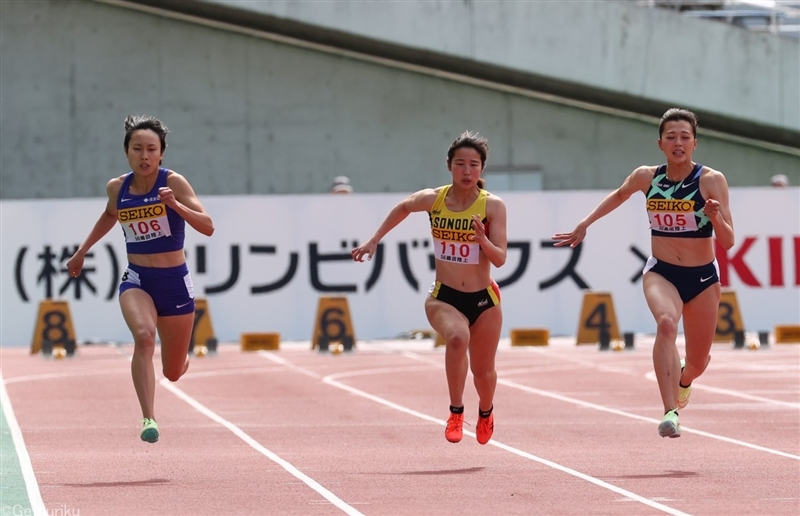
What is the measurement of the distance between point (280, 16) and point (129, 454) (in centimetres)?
1932

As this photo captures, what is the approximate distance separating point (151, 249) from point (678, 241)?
3879mm

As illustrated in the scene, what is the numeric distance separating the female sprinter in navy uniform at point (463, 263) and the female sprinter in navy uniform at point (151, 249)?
130cm

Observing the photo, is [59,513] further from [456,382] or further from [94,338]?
[94,338]

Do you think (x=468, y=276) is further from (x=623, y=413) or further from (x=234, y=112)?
(x=234, y=112)

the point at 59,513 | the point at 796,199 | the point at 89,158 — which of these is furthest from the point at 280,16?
the point at 59,513

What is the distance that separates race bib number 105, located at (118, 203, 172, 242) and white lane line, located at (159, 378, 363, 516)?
1926 mm

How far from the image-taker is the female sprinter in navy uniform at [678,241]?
35.9 feet

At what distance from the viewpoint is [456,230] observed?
428 inches

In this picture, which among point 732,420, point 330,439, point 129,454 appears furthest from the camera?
point 732,420

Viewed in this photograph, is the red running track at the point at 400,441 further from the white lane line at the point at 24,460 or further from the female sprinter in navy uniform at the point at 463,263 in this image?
the female sprinter in navy uniform at the point at 463,263

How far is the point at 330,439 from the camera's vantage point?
42.7 feet

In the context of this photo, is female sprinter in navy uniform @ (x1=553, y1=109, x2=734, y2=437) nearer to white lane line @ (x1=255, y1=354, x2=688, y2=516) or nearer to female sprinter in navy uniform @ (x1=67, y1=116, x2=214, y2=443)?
white lane line @ (x1=255, y1=354, x2=688, y2=516)

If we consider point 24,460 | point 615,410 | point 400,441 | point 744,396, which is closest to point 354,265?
point 744,396

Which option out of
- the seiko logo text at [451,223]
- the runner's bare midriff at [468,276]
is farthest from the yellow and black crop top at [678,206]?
the seiko logo text at [451,223]
